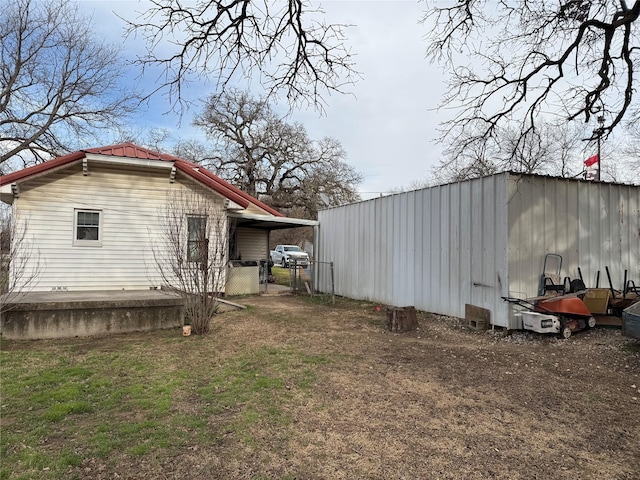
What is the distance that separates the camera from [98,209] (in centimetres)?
1055

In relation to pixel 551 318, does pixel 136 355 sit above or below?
below

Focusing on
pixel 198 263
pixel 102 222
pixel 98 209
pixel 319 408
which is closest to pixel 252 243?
pixel 102 222

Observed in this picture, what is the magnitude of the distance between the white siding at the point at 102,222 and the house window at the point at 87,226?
0.13 meters

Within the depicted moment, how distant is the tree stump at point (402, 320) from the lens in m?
7.74

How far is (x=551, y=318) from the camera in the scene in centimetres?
670

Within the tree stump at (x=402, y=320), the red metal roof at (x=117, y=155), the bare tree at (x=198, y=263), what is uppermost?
the red metal roof at (x=117, y=155)

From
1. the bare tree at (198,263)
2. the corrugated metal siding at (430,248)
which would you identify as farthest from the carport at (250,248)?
the bare tree at (198,263)

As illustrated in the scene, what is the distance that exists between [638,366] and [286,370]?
15.6 ft

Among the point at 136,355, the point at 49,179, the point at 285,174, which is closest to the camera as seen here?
the point at 136,355

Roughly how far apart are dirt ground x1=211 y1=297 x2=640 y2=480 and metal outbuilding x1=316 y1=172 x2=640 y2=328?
144cm

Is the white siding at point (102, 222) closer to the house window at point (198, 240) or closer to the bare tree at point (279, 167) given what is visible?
the house window at point (198, 240)

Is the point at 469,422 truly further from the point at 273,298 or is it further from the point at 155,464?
the point at 273,298

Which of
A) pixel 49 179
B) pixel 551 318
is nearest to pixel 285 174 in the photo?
pixel 49 179

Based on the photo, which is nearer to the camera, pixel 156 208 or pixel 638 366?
pixel 638 366
